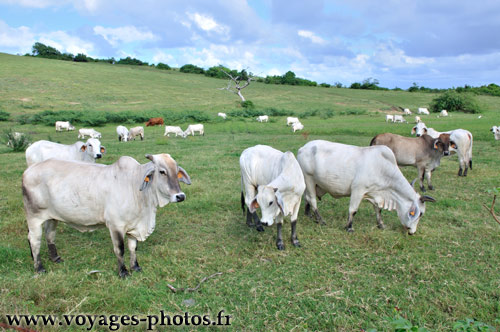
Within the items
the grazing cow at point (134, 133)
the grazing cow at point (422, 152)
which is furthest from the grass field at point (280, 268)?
the grazing cow at point (134, 133)

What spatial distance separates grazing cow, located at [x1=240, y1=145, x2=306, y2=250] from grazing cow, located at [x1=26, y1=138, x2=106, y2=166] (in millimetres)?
5154

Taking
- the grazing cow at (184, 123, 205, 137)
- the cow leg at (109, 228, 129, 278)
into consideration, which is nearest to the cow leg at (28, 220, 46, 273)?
the cow leg at (109, 228, 129, 278)

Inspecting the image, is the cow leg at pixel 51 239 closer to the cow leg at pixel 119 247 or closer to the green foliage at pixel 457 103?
the cow leg at pixel 119 247

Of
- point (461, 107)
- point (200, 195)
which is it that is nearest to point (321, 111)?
point (461, 107)

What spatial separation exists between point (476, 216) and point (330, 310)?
515 cm

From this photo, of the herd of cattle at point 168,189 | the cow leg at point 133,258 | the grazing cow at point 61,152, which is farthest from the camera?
the grazing cow at point 61,152

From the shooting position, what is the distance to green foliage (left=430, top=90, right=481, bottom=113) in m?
42.1

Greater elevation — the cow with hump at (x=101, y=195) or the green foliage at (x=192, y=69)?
the green foliage at (x=192, y=69)

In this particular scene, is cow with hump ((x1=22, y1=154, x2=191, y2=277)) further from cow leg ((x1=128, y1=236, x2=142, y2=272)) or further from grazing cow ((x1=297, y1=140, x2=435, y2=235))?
grazing cow ((x1=297, y1=140, x2=435, y2=235))

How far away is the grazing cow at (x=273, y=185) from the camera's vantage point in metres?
5.69

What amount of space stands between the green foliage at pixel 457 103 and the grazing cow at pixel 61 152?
145 feet

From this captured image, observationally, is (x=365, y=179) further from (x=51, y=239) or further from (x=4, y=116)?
(x=4, y=116)

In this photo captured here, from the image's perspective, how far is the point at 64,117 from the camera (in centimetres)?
3203

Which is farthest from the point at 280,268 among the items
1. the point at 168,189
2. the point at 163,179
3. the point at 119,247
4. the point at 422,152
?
the point at 422,152
